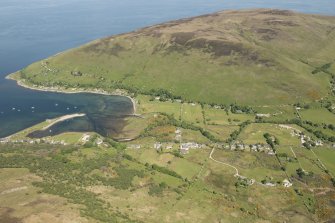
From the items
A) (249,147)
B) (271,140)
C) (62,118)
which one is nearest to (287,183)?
(249,147)

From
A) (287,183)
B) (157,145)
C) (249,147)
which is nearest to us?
(287,183)

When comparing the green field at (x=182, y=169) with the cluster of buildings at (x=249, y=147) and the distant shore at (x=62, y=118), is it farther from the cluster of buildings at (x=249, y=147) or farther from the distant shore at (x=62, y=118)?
the distant shore at (x=62, y=118)

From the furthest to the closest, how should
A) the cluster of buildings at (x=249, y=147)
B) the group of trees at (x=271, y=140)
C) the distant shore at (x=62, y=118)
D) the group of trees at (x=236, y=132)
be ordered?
the distant shore at (x=62, y=118)
the group of trees at (x=236, y=132)
the group of trees at (x=271, y=140)
the cluster of buildings at (x=249, y=147)

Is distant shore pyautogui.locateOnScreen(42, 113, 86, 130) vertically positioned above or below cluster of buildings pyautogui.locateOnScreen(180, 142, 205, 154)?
above

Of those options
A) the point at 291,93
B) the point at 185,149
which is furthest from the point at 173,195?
the point at 291,93

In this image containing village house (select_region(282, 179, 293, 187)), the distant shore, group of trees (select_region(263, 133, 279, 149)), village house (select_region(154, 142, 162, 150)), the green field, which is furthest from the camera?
the distant shore

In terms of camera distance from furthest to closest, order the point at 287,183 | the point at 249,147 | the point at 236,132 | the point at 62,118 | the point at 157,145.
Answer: the point at 62,118 → the point at 236,132 → the point at 157,145 → the point at 249,147 → the point at 287,183

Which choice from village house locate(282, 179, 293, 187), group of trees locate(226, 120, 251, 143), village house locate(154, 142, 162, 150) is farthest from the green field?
village house locate(282, 179, 293, 187)

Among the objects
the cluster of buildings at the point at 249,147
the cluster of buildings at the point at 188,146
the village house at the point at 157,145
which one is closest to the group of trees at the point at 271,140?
the cluster of buildings at the point at 249,147

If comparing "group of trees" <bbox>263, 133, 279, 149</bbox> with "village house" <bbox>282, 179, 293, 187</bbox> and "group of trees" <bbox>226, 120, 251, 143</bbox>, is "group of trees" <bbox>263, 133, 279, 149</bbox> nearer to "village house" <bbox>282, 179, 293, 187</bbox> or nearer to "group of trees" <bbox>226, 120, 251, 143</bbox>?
"group of trees" <bbox>226, 120, 251, 143</bbox>

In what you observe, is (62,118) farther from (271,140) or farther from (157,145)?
(271,140)

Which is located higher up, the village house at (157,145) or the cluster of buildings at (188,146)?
the village house at (157,145)
